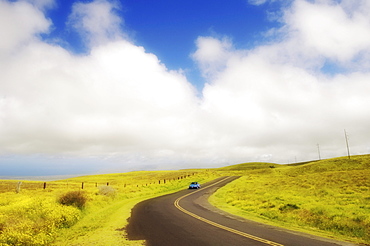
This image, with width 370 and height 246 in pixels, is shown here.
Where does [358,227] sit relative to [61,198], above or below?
below

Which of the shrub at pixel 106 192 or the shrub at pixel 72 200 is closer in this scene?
the shrub at pixel 72 200

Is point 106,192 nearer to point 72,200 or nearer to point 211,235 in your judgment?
point 72,200

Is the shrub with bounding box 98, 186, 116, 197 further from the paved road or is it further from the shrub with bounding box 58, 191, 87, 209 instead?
the paved road

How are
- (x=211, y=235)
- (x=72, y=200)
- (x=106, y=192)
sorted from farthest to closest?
1. (x=106, y=192)
2. (x=72, y=200)
3. (x=211, y=235)

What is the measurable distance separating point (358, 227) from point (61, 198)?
2132 centimetres

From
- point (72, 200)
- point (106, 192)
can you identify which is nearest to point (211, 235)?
point (72, 200)

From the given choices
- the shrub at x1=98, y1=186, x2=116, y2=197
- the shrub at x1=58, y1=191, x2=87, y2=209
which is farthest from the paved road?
the shrub at x1=98, y1=186, x2=116, y2=197

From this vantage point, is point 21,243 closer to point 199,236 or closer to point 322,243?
point 199,236

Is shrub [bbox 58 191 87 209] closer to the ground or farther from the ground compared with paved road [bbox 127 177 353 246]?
farther from the ground

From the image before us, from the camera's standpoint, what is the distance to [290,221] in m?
16.1

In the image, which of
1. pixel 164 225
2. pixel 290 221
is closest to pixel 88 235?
pixel 164 225

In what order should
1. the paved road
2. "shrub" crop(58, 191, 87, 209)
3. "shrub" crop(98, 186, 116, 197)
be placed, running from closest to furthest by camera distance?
the paved road
"shrub" crop(58, 191, 87, 209)
"shrub" crop(98, 186, 116, 197)

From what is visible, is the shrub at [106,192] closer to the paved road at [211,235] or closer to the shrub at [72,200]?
the shrub at [72,200]

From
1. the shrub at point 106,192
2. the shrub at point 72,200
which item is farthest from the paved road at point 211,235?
the shrub at point 106,192
